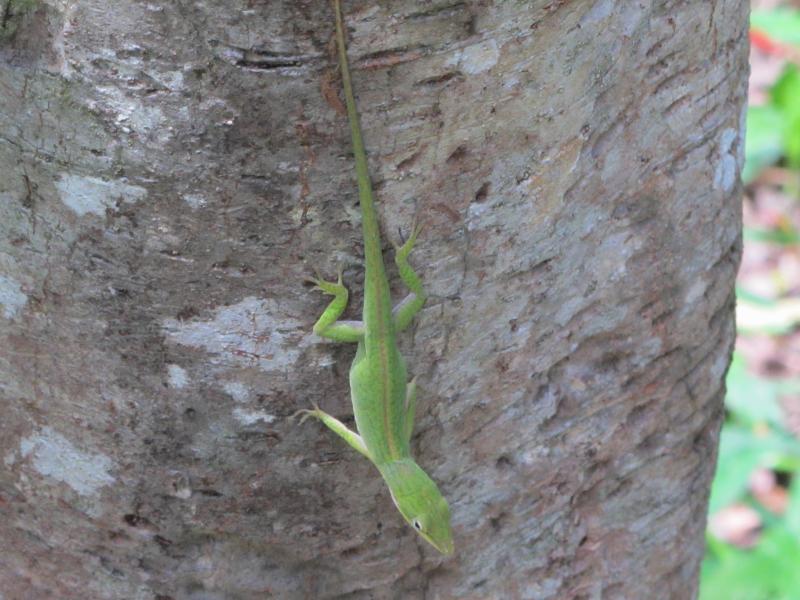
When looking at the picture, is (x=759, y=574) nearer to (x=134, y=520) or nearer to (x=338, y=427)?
(x=338, y=427)

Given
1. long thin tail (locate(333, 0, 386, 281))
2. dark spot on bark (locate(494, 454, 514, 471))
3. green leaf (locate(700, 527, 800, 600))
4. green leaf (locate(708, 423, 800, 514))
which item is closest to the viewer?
long thin tail (locate(333, 0, 386, 281))

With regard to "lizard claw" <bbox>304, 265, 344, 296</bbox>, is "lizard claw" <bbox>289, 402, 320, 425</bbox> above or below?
below

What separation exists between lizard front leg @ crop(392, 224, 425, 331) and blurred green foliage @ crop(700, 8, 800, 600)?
2.51m

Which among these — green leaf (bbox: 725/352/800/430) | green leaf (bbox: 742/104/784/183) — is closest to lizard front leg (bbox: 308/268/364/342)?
green leaf (bbox: 725/352/800/430)

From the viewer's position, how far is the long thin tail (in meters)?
1.67

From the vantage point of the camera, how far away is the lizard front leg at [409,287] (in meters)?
1.93

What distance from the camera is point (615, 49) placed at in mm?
2049

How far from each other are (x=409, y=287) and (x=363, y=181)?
0.96 ft

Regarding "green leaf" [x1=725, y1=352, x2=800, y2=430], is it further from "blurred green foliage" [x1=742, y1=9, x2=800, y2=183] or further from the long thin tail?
the long thin tail

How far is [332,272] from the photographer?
6.34 ft

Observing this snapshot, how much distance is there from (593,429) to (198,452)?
38.5 inches

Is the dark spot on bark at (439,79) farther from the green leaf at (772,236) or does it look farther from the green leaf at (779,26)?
the green leaf at (779,26)

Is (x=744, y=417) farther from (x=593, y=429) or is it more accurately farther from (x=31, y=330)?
(x=31, y=330)

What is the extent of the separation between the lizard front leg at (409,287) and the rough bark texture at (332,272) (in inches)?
1.2
